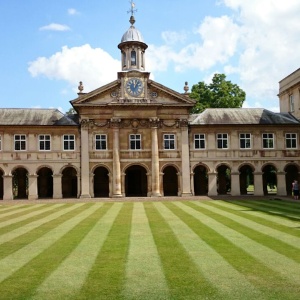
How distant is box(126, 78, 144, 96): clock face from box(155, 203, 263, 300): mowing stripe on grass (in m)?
30.2

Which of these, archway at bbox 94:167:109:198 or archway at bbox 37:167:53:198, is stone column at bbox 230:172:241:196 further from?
archway at bbox 37:167:53:198

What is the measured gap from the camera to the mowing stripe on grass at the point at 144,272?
8633 millimetres

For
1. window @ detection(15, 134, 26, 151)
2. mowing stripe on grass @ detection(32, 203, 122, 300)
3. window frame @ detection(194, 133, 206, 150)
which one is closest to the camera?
mowing stripe on grass @ detection(32, 203, 122, 300)

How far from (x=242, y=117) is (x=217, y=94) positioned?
1630 cm

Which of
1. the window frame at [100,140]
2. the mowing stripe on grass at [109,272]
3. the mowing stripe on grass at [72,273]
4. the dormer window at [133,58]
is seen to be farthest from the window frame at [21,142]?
the mowing stripe on grass at [72,273]

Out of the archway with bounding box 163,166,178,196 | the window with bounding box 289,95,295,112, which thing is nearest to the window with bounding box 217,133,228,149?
the archway with bounding box 163,166,178,196

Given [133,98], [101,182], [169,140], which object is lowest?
[101,182]

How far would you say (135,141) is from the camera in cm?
4478

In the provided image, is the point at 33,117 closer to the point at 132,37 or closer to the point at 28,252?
the point at 132,37

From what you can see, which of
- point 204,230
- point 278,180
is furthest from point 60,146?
point 204,230

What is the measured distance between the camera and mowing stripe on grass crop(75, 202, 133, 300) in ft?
28.4

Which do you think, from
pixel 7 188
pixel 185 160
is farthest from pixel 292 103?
pixel 7 188

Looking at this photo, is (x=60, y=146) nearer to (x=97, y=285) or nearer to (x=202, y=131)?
(x=202, y=131)

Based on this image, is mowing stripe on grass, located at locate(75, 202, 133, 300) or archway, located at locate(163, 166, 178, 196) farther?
archway, located at locate(163, 166, 178, 196)
